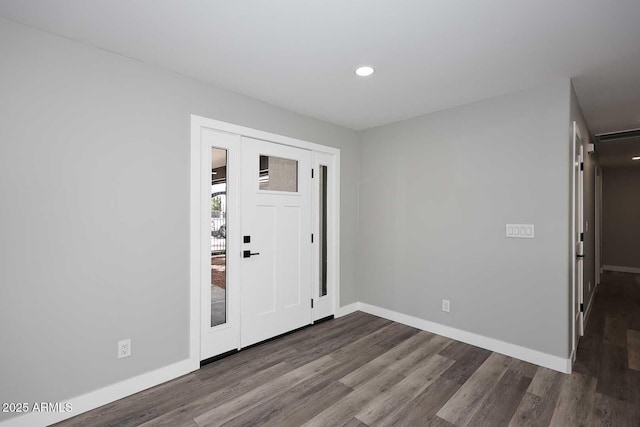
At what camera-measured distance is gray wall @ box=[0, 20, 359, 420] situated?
1883mm

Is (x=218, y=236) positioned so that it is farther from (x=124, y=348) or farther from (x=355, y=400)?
(x=355, y=400)

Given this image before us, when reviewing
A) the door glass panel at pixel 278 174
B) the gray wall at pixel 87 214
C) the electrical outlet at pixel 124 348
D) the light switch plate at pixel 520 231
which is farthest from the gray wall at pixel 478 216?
the electrical outlet at pixel 124 348

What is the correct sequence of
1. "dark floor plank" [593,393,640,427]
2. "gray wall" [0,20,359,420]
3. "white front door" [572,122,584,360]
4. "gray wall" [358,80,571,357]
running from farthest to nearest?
"white front door" [572,122,584,360] → "gray wall" [358,80,571,357] → "dark floor plank" [593,393,640,427] → "gray wall" [0,20,359,420]

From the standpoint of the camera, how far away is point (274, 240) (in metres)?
3.36

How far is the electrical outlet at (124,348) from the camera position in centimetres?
226

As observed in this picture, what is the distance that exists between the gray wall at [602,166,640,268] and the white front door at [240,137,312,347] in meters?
7.79

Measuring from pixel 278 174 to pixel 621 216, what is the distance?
8292 mm

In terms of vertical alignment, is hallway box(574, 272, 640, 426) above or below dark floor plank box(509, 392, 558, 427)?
above

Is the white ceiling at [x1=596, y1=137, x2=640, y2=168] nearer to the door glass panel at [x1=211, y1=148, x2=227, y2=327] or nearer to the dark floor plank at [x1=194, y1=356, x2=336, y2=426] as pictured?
the dark floor plank at [x1=194, y1=356, x2=336, y2=426]

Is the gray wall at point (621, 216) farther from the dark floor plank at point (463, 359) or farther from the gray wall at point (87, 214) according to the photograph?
the gray wall at point (87, 214)

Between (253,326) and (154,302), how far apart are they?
1058 millimetres

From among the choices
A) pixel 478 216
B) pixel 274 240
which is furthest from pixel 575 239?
pixel 274 240

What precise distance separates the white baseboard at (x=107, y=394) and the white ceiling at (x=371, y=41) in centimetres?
245

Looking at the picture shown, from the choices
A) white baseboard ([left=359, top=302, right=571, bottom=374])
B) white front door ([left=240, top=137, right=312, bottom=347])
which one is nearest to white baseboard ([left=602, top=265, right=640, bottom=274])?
white baseboard ([left=359, top=302, right=571, bottom=374])
